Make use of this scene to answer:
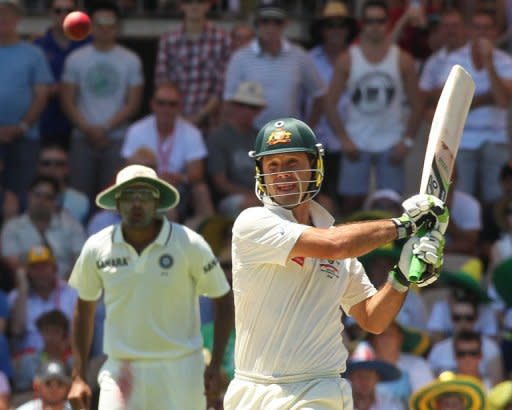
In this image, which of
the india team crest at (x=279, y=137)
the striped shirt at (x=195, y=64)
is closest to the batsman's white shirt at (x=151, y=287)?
the india team crest at (x=279, y=137)

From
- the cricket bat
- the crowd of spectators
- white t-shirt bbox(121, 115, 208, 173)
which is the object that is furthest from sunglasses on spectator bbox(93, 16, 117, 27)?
the cricket bat

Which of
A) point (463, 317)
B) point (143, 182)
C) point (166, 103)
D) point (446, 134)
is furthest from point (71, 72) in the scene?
point (446, 134)

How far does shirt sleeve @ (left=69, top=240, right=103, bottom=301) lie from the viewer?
818 centimetres

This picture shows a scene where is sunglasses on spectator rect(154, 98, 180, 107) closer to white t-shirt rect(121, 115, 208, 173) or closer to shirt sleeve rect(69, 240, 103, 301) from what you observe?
white t-shirt rect(121, 115, 208, 173)

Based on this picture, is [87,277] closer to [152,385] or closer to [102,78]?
[152,385]

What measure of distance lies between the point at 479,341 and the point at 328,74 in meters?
3.26

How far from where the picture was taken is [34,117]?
1235cm

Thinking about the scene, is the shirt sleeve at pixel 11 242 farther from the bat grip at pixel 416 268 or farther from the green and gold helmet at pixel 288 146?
the bat grip at pixel 416 268

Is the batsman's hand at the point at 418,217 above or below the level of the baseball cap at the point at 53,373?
above

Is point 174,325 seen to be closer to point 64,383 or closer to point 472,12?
point 64,383

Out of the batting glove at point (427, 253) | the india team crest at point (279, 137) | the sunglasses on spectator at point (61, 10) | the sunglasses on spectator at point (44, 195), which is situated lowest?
the sunglasses on spectator at point (44, 195)

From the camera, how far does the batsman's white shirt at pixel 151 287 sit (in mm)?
8070

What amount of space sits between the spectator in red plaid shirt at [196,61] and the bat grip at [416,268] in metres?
6.60

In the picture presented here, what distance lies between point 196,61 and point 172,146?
0.97 m
